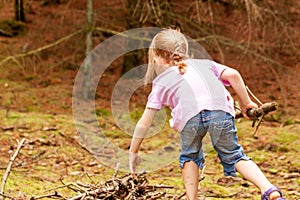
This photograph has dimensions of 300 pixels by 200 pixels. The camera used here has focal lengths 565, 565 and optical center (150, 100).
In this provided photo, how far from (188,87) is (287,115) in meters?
5.21

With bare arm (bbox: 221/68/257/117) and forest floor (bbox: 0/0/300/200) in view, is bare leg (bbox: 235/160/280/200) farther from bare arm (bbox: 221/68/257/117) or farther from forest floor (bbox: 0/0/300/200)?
forest floor (bbox: 0/0/300/200)

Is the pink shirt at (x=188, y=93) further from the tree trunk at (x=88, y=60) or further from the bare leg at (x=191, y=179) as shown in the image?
the tree trunk at (x=88, y=60)

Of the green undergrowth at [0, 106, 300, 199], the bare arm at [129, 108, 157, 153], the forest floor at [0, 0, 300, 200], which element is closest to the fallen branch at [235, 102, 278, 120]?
the bare arm at [129, 108, 157, 153]

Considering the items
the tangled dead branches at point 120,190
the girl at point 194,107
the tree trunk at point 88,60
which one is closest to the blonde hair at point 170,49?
the girl at point 194,107

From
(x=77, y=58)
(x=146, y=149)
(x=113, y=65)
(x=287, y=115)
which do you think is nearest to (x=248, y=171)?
(x=146, y=149)

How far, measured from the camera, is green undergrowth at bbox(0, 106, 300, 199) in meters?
4.61

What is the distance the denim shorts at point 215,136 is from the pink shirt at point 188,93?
4 centimetres

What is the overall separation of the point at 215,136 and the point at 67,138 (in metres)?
3.53

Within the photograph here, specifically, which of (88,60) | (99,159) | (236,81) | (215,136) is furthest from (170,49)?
(88,60)

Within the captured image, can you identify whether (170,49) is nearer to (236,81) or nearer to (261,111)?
(236,81)

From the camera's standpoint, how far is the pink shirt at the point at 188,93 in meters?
3.27

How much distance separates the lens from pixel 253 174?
3.20 m

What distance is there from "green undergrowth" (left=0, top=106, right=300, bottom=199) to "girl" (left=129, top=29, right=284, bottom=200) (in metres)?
0.93

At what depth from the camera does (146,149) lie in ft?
21.2
